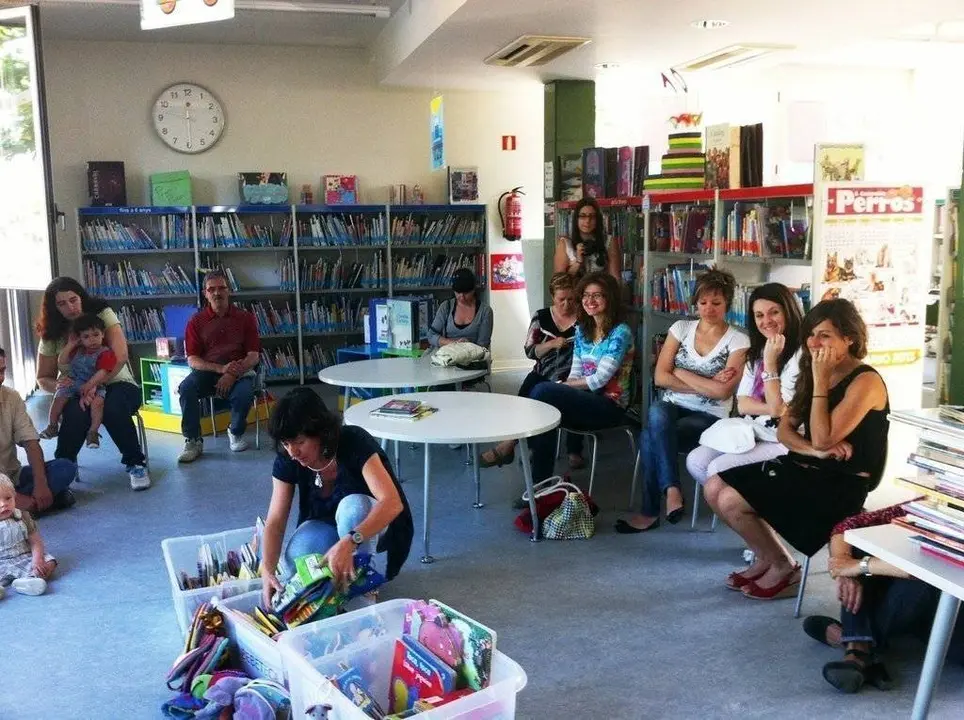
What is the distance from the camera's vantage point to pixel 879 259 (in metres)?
4.11

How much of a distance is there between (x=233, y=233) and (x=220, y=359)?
89.5 inches

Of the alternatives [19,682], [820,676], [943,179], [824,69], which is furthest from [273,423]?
[943,179]

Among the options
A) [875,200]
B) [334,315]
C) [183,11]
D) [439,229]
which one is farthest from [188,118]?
[875,200]

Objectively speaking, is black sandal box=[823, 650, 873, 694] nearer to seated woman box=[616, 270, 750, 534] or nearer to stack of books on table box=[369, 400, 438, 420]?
seated woman box=[616, 270, 750, 534]

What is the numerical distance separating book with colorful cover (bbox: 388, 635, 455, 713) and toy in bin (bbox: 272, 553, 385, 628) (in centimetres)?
39

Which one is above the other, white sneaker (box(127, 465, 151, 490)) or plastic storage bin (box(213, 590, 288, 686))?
plastic storage bin (box(213, 590, 288, 686))

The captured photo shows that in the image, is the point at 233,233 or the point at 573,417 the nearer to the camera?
the point at 573,417

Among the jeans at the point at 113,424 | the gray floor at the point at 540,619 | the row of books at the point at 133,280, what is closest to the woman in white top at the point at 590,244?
the gray floor at the point at 540,619

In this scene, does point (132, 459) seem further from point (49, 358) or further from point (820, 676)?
point (820, 676)

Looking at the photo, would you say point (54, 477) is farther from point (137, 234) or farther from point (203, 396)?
point (137, 234)

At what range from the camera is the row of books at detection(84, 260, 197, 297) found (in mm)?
7426

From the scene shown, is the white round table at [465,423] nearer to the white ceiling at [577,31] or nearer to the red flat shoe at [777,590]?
the red flat shoe at [777,590]

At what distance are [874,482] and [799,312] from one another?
2.77ft

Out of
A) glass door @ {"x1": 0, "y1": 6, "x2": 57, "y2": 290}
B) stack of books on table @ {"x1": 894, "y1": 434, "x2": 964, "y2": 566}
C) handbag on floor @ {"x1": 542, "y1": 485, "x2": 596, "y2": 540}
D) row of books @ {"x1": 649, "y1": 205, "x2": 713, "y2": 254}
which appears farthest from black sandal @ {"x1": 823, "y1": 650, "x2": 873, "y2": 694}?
glass door @ {"x1": 0, "y1": 6, "x2": 57, "y2": 290}
